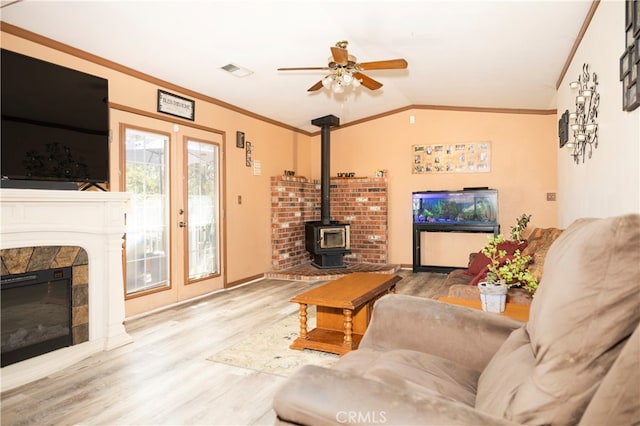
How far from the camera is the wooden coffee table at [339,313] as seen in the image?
2.74 meters

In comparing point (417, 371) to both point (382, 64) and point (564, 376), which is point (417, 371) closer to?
point (564, 376)

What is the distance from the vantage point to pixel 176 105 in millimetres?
4273

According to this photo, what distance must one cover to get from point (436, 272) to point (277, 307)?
3.06 m

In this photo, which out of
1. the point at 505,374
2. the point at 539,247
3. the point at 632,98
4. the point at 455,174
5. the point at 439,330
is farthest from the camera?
the point at 455,174

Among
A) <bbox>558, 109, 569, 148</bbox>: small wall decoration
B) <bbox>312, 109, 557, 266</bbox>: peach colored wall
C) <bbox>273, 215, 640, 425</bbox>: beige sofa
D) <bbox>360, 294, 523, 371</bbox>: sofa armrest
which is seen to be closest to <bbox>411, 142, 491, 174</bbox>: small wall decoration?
<bbox>312, 109, 557, 266</bbox>: peach colored wall

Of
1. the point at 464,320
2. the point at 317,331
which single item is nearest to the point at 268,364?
the point at 317,331

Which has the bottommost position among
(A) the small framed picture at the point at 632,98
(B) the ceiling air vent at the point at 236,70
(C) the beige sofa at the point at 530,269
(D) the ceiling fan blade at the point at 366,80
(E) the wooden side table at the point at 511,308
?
(E) the wooden side table at the point at 511,308

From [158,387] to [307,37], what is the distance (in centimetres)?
317

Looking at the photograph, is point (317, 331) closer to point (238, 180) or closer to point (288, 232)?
point (238, 180)

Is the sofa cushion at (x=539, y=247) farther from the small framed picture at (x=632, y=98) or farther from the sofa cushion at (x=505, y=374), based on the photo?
the sofa cushion at (x=505, y=374)

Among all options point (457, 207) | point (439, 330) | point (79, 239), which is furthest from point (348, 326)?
point (457, 207)

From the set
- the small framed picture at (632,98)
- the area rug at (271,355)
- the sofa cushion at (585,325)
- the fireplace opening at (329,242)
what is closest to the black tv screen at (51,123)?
the area rug at (271,355)

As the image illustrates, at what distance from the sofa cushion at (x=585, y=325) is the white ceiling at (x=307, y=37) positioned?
2.58m

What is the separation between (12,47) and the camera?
2850 millimetres
